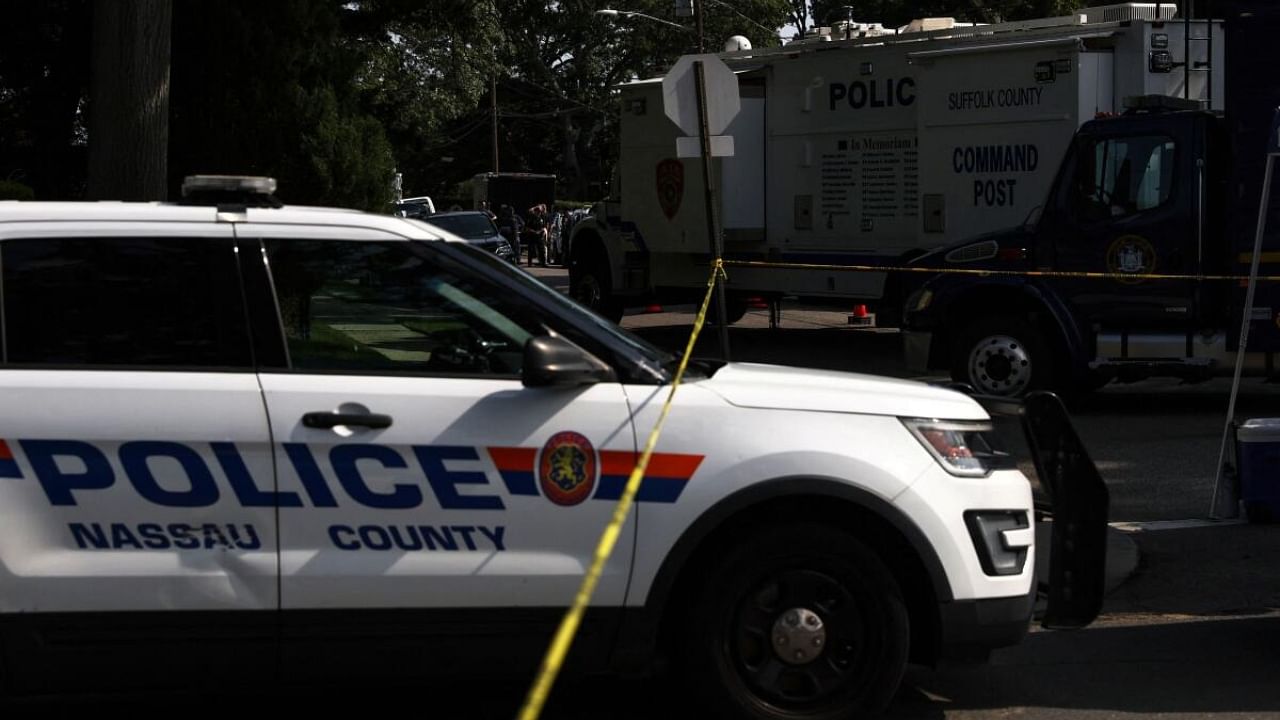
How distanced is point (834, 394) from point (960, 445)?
0.42 meters

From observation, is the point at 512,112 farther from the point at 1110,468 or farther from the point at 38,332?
the point at 38,332

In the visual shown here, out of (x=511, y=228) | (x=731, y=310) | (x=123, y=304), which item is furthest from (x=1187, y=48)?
(x=511, y=228)

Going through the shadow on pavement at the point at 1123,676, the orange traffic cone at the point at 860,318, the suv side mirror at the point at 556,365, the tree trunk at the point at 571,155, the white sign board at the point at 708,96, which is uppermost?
the tree trunk at the point at 571,155

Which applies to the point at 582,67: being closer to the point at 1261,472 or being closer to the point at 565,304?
the point at 1261,472

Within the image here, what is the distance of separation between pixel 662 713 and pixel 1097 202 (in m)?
8.44

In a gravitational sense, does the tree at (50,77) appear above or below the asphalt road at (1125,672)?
above

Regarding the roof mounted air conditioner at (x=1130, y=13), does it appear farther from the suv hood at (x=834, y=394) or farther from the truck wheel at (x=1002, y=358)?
the suv hood at (x=834, y=394)

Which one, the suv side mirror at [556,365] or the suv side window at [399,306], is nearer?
the suv side mirror at [556,365]

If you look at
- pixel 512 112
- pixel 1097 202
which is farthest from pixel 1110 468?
pixel 512 112

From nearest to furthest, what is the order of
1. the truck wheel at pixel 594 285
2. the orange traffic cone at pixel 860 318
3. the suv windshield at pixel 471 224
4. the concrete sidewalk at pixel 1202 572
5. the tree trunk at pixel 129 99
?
1. the concrete sidewalk at pixel 1202 572
2. the tree trunk at pixel 129 99
3. the truck wheel at pixel 594 285
4. the orange traffic cone at pixel 860 318
5. the suv windshield at pixel 471 224

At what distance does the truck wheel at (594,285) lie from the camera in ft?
70.4

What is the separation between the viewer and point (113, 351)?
473cm

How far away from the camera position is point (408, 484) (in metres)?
4.75

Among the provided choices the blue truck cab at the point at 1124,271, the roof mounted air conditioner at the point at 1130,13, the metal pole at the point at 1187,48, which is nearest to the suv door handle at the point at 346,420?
the blue truck cab at the point at 1124,271
